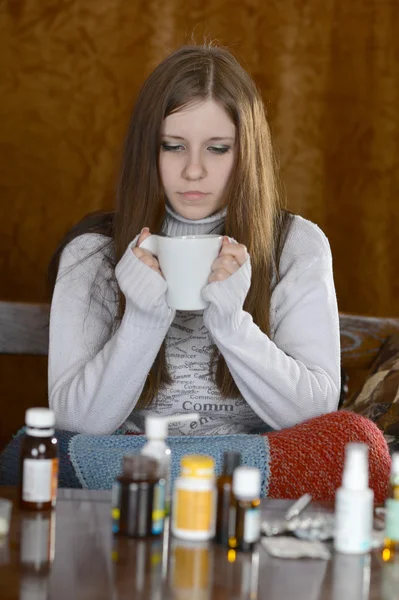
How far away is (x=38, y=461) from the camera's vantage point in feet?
3.71

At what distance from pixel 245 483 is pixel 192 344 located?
2.44 ft

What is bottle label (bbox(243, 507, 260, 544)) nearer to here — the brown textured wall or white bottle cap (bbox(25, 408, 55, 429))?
white bottle cap (bbox(25, 408, 55, 429))

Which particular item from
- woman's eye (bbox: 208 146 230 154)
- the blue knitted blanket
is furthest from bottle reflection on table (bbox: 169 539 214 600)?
woman's eye (bbox: 208 146 230 154)

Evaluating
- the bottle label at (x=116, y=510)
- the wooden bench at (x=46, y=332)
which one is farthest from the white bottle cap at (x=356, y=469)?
the wooden bench at (x=46, y=332)

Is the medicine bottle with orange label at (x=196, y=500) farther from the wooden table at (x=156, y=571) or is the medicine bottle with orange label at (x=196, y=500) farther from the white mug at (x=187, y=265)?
the white mug at (x=187, y=265)

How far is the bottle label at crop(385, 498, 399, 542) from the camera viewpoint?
3.50 ft

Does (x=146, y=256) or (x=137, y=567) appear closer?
(x=137, y=567)

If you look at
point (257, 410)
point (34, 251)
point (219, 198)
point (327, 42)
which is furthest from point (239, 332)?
point (327, 42)

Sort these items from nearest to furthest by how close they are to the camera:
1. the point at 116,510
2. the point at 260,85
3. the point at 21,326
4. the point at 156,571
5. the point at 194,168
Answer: the point at 156,571
the point at 116,510
the point at 194,168
the point at 21,326
the point at 260,85

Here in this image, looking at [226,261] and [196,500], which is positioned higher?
[226,261]

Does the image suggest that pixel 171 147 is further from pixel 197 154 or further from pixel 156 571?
pixel 156 571

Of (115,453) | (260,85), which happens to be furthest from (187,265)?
(260,85)

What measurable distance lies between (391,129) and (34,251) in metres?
0.91

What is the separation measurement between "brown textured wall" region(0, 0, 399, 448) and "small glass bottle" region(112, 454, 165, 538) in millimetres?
1473
